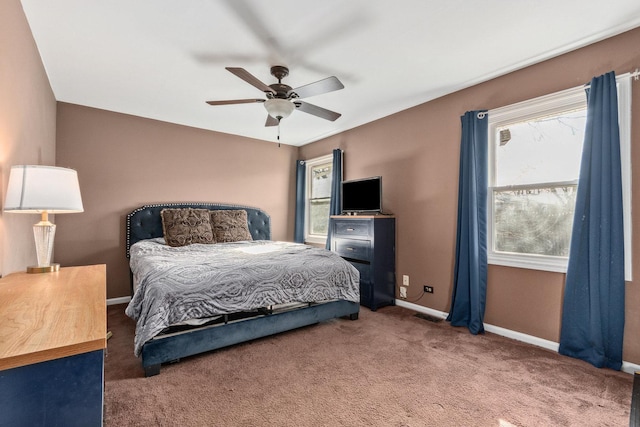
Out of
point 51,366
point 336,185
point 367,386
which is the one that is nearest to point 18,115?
point 51,366

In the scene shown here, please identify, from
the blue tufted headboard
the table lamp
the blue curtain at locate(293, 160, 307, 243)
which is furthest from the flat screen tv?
the table lamp

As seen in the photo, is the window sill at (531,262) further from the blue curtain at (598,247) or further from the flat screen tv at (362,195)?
the flat screen tv at (362,195)

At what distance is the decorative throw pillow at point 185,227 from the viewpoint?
12.7ft

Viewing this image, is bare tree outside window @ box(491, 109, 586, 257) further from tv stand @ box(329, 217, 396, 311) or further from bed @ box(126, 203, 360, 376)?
bed @ box(126, 203, 360, 376)

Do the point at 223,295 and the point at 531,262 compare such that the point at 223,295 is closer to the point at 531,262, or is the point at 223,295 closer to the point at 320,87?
the point at 320,87

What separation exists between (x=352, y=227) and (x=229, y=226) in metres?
1.81

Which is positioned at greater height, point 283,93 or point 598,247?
point 283,93

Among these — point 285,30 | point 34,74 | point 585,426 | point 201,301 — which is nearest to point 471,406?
point 585,426

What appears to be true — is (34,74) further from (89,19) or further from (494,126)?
(494,126)

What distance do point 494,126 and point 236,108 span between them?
300cm

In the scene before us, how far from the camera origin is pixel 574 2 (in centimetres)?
196

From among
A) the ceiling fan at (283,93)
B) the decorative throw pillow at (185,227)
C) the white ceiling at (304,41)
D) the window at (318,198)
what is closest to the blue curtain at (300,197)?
the window at (318,198)

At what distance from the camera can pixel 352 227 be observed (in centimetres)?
397

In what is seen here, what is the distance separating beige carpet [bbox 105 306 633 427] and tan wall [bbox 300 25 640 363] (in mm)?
371
